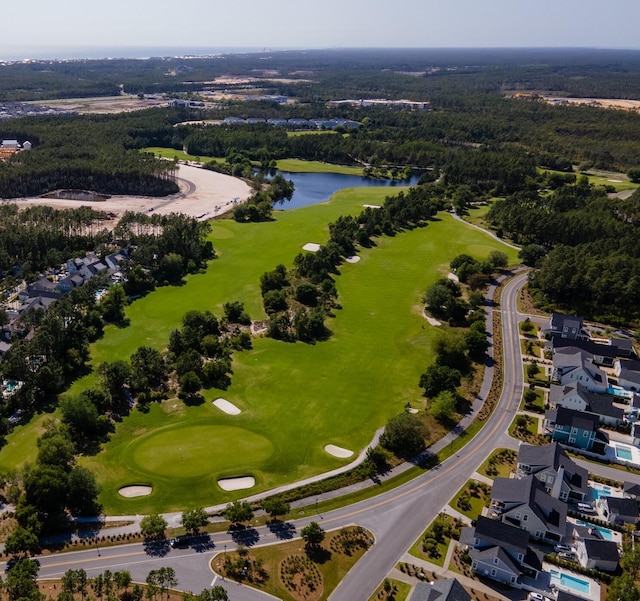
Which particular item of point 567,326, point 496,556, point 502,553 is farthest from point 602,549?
point 567,326

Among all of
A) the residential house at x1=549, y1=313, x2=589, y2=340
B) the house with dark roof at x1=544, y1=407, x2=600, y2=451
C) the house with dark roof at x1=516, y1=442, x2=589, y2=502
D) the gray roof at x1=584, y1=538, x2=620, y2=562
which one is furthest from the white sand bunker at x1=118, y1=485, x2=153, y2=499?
the residential house at x1=549, y1=313, x2=589, y2=340

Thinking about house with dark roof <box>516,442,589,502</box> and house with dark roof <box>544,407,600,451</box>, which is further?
house with dark roof <box>544,407,600,451</box>

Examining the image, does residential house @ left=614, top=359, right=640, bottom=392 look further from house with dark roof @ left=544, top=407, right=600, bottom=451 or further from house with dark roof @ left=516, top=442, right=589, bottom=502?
house with dark roof @ left=516, top=442, right=589, bottom=502

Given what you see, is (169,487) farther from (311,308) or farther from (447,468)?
(311,308)

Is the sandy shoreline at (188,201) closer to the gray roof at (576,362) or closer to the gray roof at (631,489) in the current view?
the gray roof at (576,362)

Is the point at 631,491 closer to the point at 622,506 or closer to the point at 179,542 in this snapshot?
the point at 622,506
